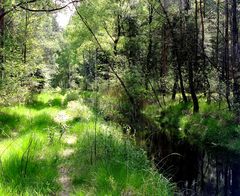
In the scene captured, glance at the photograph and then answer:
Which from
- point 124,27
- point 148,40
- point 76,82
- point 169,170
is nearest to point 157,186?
point 169,170

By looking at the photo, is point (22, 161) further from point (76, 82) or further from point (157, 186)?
point (76, 82)

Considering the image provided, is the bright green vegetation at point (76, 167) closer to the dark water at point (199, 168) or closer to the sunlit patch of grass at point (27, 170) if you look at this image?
the sunlit patch of grass at point (27, 170)

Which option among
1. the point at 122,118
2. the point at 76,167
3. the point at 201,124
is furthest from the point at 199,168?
the point at 122,118

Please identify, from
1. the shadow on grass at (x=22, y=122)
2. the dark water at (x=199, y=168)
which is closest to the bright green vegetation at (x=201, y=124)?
the dark water at (x=199, y=168)

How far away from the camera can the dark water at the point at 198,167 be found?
9.77m

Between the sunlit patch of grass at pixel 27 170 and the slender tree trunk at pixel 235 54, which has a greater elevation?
the slender tree trunk at pixel 235 54

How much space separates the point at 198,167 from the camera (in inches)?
471

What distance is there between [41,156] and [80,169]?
2.70ft

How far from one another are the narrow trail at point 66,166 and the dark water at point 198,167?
194cm

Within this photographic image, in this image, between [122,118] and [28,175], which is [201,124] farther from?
[28,175]

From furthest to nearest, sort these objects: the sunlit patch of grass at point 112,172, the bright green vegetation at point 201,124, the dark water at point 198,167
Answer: the bright green vegetation at point 201,124, the dark water at point 198,167, the sunlit patch of grass at point 112,172

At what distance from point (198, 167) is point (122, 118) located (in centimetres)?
726

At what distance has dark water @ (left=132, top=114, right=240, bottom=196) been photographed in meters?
9.77

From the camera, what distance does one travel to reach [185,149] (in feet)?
47.8
